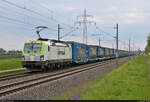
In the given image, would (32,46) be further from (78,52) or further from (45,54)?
(78,52)

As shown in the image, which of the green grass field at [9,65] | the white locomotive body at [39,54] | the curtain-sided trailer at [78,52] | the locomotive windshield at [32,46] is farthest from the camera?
the curtain-sided trailer at [78,52]

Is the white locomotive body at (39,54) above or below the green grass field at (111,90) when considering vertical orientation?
above

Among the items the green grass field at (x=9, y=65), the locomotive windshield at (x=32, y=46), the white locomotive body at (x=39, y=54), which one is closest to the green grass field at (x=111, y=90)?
the white locomotive body at (x=39, y=54)

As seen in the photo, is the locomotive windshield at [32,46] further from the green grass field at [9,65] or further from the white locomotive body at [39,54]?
the green grass field at [9,65]

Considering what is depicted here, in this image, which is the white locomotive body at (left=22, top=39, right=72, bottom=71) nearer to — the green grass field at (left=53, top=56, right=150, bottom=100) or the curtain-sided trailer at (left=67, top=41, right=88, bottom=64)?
the curtain-sided trailer at (left=67, top=41, right=88, bottom=64)

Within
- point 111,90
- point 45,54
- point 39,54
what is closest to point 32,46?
point 39,54

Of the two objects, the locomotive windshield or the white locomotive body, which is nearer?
the white locomotive body

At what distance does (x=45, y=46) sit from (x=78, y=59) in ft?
39.8

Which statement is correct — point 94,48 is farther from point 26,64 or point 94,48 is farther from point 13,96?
point 13,96

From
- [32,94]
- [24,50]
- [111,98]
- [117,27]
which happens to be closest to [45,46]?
[24,50]

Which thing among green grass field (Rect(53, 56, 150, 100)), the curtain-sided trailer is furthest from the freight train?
green grass field (Rect(53, 56, 150, 100))

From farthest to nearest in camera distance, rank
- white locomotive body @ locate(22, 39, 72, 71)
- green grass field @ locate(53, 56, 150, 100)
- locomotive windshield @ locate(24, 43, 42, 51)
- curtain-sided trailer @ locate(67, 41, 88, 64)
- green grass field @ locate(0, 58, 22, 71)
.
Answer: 1. curtain-sided trailer @ locate(67, 41, 88, 64)
2. green grass field @ locate(0, 58, 22, 71)
3. locomotive windshield @ locate(24, 43, 42, 51)
4. white locomotive body @ locate(22, 39, 72, 71)
5. green grass field @ locate(53, 56, 150, 100)

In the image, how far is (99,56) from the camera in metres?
46.6

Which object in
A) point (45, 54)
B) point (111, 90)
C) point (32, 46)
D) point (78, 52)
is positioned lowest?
point (111, 90)
